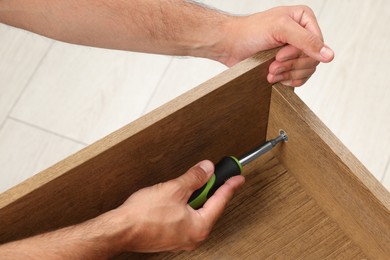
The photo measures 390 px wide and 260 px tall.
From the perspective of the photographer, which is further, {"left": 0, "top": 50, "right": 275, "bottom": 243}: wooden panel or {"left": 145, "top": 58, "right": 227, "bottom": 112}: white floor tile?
{"left": 145, "top": 58, "right": 227, "bottom": 112}: white floor tile

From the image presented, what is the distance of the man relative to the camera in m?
0.63

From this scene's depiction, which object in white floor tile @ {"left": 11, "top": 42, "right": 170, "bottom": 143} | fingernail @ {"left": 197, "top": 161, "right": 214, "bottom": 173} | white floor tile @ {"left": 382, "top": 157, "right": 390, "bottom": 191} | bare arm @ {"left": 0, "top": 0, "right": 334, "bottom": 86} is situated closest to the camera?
fingernail @ {"left": 197, "top": 161, "right": 214, "bottom": 173}

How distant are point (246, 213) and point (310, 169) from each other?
0.35 feet

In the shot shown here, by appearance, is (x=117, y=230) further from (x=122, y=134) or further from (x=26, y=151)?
(x=26, y=151)

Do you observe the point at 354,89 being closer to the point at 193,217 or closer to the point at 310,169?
the point at 310,169

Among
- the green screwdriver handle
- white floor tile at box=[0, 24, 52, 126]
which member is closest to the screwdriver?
the green screwdriver handle

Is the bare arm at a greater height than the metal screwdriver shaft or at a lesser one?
greater

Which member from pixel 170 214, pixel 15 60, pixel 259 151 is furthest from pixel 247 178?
pixel 15 60

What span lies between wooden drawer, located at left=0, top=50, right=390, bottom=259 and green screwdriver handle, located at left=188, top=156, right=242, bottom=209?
39 mm

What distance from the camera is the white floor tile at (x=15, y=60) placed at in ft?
4.58

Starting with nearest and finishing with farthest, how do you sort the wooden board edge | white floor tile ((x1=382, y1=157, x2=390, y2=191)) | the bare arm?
1. the wooden board edge
2. the bare arm
3. white floor tile ((x1=382, y1=157, x2=390, y2=191))

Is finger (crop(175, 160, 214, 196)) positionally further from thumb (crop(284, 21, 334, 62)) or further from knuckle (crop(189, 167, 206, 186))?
thumb (crop(284, 21, 334, 62))

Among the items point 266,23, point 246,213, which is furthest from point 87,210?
point 266,23

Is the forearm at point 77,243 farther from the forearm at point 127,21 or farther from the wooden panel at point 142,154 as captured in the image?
the forearm at point 127,21
